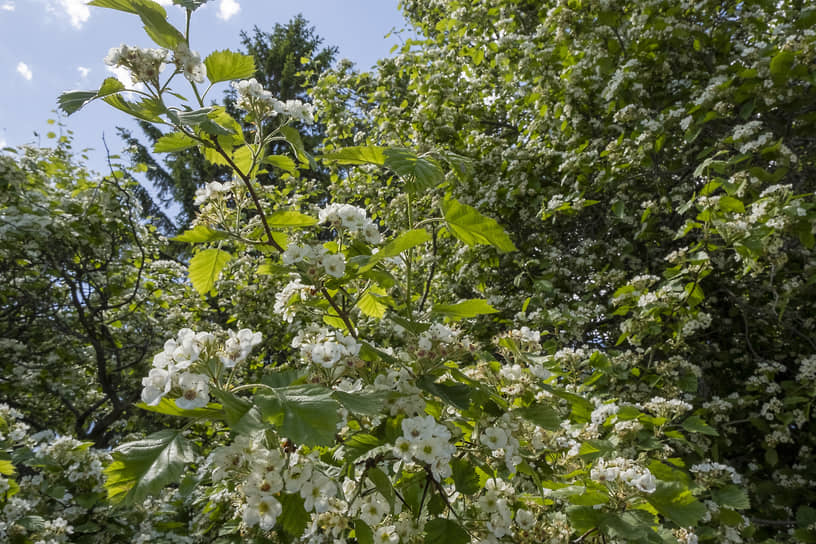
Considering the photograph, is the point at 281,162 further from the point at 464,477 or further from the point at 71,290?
the point at 71,290

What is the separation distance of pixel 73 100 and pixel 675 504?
1.77 m

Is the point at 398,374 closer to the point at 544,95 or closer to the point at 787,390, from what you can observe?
the point at 787,390

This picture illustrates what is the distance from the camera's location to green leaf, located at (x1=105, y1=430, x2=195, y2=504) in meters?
0.69

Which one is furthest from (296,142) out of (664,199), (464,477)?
(664,199)

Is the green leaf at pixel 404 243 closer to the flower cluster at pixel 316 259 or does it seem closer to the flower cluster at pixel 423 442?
the flower cluster at pixel 316 259

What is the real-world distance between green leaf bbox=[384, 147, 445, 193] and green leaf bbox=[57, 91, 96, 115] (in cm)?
60

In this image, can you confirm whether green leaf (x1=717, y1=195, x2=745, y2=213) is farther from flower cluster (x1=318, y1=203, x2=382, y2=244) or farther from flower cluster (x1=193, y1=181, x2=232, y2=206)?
flower cluster (x1=193, y1=181, x2=232, y2=206)

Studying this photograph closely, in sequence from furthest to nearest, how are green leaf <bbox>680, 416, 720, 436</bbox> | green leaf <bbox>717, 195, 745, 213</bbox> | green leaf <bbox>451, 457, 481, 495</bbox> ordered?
1. green leaf <bbox>717, 195, 745, 213</bbox>
2. green leaf <bbox>680, 416, 720, 436</bbox>
3. green leaf <bbox>451, 457, 481, 495</bbox>

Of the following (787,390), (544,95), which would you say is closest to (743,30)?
(544,95)

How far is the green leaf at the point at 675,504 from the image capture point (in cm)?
131

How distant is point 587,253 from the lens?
4.36 metres

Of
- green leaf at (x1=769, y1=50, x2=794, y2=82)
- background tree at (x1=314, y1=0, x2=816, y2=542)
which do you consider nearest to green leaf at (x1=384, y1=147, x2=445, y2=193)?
background tree at (x1=314, y1=0, x2=816, y2=542)

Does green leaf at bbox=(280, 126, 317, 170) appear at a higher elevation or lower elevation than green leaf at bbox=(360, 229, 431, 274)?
higher

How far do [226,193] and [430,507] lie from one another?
A: 94 cm
